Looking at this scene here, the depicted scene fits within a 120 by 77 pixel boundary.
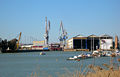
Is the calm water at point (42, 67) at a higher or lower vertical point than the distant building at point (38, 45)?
lower

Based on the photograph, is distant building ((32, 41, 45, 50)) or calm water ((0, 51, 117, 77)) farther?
distant building ((32, 41, 45, 50))

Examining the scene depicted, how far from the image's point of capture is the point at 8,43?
115000 mm

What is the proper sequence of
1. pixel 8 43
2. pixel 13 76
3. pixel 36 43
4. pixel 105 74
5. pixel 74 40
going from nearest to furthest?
pixel 105 74
pixel 13 76
pixel 8 43
pixel 74 40
pixel 36 43

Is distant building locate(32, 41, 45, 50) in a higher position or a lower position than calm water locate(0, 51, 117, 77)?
higher

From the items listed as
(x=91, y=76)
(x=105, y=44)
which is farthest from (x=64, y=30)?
(x=91, y=76)

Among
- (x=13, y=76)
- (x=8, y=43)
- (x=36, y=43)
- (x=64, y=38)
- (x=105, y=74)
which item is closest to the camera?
(x=105, y=74)

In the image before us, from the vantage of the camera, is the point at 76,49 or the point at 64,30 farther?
the point at 64,30

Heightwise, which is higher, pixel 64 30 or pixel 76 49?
pixel 64 30

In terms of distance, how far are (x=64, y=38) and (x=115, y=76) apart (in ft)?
495

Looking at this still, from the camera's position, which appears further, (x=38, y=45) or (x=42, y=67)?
(x=38, y=45)

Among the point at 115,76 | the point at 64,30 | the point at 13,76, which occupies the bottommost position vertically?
the point at 13,76

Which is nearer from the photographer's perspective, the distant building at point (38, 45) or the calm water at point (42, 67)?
the calm water at point (42, 67)

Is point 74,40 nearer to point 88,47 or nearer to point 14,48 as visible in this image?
point 88,47

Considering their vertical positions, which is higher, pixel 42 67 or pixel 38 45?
pixel 38 45
